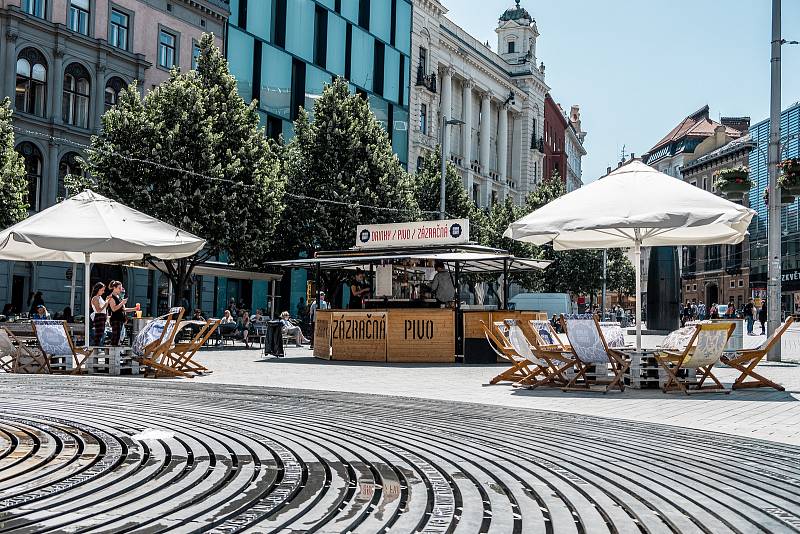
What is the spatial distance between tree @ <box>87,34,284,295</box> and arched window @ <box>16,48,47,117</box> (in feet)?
18.3

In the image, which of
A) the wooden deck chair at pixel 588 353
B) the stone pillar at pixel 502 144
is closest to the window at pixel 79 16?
the wooden deck chair at pixel 588 353

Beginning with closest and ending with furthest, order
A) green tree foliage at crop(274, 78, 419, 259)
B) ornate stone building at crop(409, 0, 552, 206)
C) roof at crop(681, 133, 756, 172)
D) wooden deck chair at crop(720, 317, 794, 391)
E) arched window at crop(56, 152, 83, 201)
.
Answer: wooden deck chair at crop(720, 317, 794, 391) → arched window at crop(56, 152, 83, 201) → green tree foliage at crop(274, 78, 419, 259) → ornate stone building at crop(409, 0, 552, 206) → roof at crop(681, 133, 756, 172)

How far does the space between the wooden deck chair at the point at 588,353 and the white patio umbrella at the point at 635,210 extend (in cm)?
102

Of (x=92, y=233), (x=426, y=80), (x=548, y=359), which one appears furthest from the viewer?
(x=426, y=80)

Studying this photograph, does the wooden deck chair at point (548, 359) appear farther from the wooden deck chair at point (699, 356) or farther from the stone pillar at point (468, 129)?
the stone pillar at point (468, 129)

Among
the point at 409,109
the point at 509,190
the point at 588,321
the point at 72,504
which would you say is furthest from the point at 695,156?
the point at 72,504

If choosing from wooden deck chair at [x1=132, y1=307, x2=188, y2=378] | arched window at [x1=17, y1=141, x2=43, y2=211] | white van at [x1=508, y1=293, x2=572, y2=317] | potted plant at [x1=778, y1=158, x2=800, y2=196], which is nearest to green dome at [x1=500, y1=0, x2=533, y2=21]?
white van at [x1=508, y1=293, x2=572, y2=317]

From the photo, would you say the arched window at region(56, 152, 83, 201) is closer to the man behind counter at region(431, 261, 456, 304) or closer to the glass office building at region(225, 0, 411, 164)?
the glass office building at region(225, 0, 411, 164)

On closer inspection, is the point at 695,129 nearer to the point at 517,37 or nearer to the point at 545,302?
the point at 517,37

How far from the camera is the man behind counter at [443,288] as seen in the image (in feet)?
64.5

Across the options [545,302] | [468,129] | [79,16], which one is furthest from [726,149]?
[79,16]

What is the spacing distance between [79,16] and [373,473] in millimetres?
33592

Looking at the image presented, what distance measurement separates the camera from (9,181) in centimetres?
2577

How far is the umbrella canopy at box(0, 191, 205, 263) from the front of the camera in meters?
12.8
